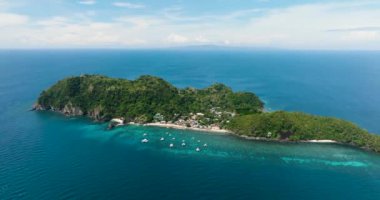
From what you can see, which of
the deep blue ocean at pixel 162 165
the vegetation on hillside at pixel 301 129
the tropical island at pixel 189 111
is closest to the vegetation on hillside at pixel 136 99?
the tropical island at pixel 189 111

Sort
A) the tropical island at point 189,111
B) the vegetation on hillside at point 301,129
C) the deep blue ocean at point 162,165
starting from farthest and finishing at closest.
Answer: the tropical island at point 189,111 < the vegetation on hillside at point 301,129 < the deep blue ocean at point 162,165

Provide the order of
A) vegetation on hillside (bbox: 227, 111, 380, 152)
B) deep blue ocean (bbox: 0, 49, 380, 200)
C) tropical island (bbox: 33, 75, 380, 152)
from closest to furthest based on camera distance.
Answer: deep blue ocean (bbox: 0, 49, 380, 200) < vegetation on hillside (bbox: 227, 111, 380, 152) < tropical island (bbox: 33, 75, 380, 152)

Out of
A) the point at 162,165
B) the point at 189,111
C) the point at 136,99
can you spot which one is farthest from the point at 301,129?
the point at 136,99

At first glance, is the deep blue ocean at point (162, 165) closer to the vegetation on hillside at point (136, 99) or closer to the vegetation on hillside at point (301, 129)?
the vegetation on hillside at point (301, 129)

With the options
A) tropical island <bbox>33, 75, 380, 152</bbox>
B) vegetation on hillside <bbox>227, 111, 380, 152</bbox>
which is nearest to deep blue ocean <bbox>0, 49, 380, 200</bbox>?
vegetation on hillside <bbox>227, 111, 380, 152</bbox>

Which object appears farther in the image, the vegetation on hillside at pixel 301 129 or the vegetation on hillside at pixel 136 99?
the vegetation on hillside at pixel 136 99

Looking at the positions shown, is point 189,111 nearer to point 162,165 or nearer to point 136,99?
point 136,99

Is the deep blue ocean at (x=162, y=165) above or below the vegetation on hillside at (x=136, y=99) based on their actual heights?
below

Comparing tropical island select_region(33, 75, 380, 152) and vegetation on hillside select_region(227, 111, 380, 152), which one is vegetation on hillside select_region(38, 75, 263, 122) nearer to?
tropical island select_region(33, 75, 380, 152)
